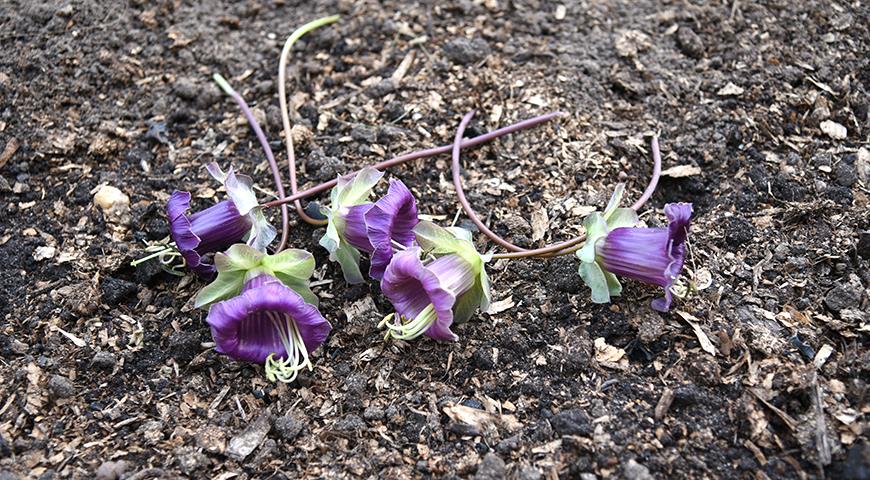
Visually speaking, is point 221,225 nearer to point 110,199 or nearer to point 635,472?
point 110,199

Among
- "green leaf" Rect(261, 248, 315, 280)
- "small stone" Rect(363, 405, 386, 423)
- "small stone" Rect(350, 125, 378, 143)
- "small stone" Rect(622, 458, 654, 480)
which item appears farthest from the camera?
"small stone" Rect(350, 125, 378, 143)

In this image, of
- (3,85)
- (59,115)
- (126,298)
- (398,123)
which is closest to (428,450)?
(126,298)

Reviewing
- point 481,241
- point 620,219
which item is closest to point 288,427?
point 481,241

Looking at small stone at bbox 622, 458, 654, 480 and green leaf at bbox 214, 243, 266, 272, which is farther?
green leaf at bbox 214, 243, 266, 272

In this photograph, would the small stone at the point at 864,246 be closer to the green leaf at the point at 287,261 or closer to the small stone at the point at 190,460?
the green leaf at the point at 287,261

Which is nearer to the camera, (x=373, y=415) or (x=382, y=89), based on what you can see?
(x=373, y=415)

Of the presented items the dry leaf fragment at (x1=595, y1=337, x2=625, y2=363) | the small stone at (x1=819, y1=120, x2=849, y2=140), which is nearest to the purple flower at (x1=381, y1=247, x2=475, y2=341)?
the dry leaf fragment at (x1=595, y1=337, x2=625, y2=363)

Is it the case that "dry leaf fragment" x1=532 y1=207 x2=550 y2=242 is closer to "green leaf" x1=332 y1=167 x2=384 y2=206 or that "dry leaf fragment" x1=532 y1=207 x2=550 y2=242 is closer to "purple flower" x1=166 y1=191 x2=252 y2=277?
"green leaf" x1=332 y1=167 x2=384 y2=206

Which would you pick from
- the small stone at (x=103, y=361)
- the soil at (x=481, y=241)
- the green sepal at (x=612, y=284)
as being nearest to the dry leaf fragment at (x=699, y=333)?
the soil at (x=481, y=241)
